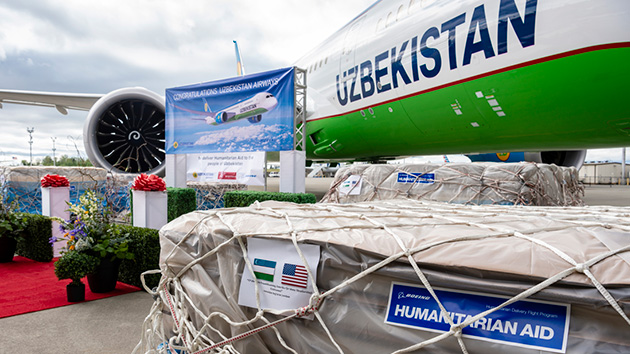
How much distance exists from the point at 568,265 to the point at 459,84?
18.5ft

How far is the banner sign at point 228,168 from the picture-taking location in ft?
28.7

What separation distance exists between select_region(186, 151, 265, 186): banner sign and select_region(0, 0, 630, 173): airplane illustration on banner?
89 cm

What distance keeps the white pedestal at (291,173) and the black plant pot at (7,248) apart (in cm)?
439

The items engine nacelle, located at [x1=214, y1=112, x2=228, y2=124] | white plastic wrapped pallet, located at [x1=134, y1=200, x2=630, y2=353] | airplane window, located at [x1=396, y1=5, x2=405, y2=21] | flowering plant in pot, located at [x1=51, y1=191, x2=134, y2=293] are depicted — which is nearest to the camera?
white plastic wrapped pallet, located at [x1=134, y1=200, x2=630, y2=353]

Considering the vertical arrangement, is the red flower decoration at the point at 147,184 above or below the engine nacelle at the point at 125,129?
below

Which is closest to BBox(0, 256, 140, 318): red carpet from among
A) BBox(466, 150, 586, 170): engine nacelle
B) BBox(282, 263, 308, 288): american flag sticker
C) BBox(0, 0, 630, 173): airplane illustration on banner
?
BBox(0, 0, 630, 173): airplane illustration on banner

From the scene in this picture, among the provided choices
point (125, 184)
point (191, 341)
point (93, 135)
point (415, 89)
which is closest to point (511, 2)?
point (415, 89)

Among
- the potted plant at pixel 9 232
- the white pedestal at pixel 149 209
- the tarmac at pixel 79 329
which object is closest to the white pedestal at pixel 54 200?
the potted plant at pixel 9 232

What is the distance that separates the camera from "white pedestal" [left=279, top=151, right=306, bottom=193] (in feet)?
26.7

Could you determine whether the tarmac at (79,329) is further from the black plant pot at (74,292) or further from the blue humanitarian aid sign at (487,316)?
the blue humanitarian aid sign at (487,316)

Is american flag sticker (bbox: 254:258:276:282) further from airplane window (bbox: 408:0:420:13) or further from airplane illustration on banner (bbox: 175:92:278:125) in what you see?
airplane illustration on banner (bbox: 175:92:278:125)

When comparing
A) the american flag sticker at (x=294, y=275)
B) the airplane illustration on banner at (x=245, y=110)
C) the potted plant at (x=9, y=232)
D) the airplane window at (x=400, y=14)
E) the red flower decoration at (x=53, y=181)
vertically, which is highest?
the airplane window at (x=400, y=14)

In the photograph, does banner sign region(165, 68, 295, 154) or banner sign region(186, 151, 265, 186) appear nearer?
banner sign region(165, 68, 295, 154)

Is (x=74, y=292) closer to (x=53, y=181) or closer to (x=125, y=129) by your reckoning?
Answer: (x=53, y=181)
